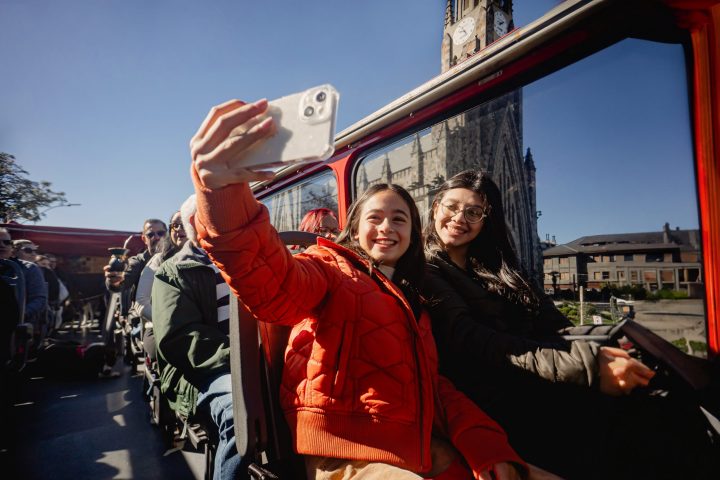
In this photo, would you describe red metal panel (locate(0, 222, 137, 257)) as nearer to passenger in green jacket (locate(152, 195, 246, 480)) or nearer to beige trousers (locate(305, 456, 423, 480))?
passenger in green jacket (locate(152, 195, 246, 480))

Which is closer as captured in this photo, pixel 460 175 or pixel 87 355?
pixel 460 175

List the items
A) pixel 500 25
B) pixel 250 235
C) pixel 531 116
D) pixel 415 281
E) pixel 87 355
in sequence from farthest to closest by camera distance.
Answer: pixel 500 25 < pixel 87 355 < pixel 531 116 < pixel 415 281 < pixel 250 235

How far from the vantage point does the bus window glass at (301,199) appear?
3137 millimetres

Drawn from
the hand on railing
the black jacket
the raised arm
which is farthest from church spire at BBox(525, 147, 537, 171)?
the raised arm

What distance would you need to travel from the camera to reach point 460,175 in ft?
6.34

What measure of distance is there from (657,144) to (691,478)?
1139 mm

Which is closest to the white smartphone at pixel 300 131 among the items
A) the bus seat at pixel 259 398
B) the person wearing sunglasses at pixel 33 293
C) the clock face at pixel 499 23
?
the bus seat at pixel 259 398

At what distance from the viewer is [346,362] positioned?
1.11 m

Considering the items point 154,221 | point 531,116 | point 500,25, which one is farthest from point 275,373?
point 500,25

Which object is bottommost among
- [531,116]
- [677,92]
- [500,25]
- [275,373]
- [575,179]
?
[275,373]

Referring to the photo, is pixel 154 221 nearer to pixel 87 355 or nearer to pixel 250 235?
pixel 87 355

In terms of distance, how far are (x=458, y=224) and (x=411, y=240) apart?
40 centimetres

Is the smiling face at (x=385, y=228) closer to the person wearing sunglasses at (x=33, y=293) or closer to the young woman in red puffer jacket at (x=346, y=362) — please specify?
the young woman in red puffer jacket at (x=346, y=362)

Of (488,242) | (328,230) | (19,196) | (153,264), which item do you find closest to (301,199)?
(328,230)
